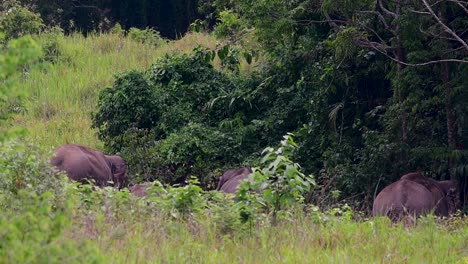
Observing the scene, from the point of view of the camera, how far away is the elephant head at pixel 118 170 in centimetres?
1523

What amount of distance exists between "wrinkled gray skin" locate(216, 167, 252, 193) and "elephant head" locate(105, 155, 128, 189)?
1836 millimetres

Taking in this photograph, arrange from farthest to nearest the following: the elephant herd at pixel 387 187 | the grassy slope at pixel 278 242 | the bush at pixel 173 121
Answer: the bush at pixel 173 121 → the elephant herd at pixel 387 187 → the grassy slope at pixel 278 242

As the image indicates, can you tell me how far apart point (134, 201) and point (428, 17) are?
234 inches

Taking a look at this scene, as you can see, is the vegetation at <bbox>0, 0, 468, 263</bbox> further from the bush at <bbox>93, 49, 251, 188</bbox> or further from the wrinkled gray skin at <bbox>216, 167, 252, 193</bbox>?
the wrinkled gray skin at <bbox>216, 167, 252, 193</bbox>

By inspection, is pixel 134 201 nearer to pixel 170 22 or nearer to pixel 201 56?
pixel 201 56

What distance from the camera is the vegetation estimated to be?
7.17 metres

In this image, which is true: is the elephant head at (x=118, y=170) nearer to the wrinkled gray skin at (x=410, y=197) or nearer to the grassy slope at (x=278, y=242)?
the wrinkled gray skin at (x=410, y=197)

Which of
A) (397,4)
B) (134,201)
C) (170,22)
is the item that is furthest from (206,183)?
(170,22)

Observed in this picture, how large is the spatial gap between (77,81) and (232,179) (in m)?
9.51

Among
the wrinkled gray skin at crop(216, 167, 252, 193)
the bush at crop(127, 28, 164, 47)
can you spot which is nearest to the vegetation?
the wrinkled gray skin at crop(216, 167, 252, 193)

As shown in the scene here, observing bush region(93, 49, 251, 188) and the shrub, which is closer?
the shrub

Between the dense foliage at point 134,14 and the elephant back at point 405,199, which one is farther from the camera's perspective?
the dense foliage at point 134,14

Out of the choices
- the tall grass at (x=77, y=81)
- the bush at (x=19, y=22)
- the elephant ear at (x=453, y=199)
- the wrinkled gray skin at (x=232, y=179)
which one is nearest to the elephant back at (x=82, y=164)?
the wrinkled gray skin at (x=232, y=179)

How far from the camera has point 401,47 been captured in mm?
13914
